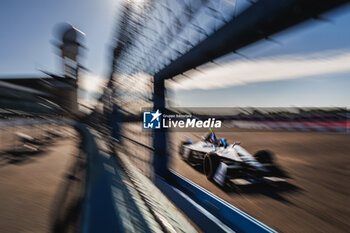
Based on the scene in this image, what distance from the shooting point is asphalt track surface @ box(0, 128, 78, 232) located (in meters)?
2.03

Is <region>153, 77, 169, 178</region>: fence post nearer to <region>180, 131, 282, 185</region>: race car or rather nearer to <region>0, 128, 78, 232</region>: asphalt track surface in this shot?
<region>180, 131, 282, 185</region>: race car

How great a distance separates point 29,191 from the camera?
2.99 metres

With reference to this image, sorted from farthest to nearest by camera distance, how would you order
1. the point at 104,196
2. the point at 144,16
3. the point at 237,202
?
1. the point at 237,202
2. the point at 144,16
3. the point at 104,196

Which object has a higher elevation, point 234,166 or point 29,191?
point 234,166

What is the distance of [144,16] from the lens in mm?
1349

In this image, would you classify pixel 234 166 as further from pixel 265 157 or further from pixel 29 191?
pixel 29 191

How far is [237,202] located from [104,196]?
1731 mm

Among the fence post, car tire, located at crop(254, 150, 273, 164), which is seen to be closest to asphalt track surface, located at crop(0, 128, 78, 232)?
the fence post

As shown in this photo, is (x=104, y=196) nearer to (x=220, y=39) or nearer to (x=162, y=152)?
(x=162, y=152)

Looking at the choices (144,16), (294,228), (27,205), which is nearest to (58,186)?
(27,205)

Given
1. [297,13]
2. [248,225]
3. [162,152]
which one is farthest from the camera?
[162,152]

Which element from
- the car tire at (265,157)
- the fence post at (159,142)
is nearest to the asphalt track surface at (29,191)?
the fence post at (159,142)

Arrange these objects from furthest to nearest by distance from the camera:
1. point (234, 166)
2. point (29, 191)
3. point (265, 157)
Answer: point (265, 157) < point (29, 191) < point (234, 166)

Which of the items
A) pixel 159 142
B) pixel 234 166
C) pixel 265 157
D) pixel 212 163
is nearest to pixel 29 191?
pixel 159 142
